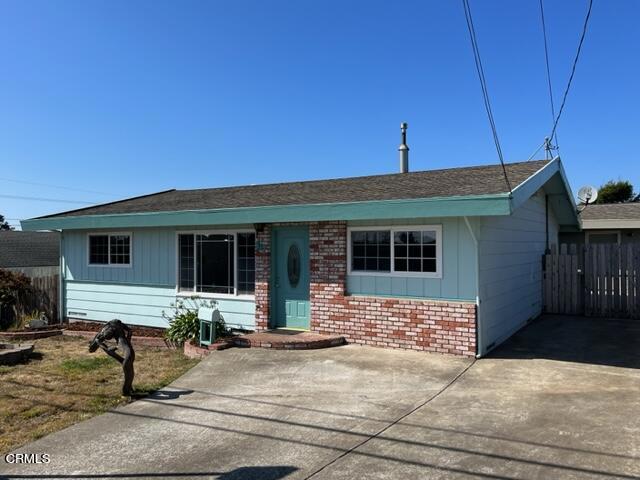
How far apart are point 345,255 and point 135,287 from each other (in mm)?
5728

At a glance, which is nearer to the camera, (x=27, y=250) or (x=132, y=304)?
(x=132, y=304)

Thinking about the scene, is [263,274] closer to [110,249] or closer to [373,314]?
[373,314]

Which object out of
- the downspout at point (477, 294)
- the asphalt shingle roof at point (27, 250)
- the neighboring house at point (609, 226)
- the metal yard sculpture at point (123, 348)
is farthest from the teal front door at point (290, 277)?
the asphalt shingle roof at point (27, 250)

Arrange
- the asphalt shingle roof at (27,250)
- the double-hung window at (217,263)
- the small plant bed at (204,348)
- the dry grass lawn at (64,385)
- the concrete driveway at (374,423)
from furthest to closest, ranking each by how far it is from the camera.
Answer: the asphalt shingle roof at (27,250)
the double-hung window at (217,263)
the small plant bed at (204,348)
the dry grass lawn at (64,385)
the concrete driveway at (374,423)

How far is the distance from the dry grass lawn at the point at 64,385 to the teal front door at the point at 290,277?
220 centimetres

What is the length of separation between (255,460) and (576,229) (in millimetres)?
15635

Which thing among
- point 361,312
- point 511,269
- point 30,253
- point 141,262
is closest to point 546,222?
point 511,269

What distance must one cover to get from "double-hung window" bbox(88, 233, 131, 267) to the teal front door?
429 cm

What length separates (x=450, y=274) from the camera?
856cm

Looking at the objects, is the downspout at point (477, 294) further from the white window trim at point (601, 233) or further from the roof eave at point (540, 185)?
the white window trim at point (601, 233)

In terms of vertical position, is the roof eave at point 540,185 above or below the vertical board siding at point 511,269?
above

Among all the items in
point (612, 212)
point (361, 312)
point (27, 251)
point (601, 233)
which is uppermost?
point (612, 212)

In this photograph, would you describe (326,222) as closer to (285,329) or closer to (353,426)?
(285,329)

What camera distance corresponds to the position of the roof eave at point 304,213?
25.3 ft
